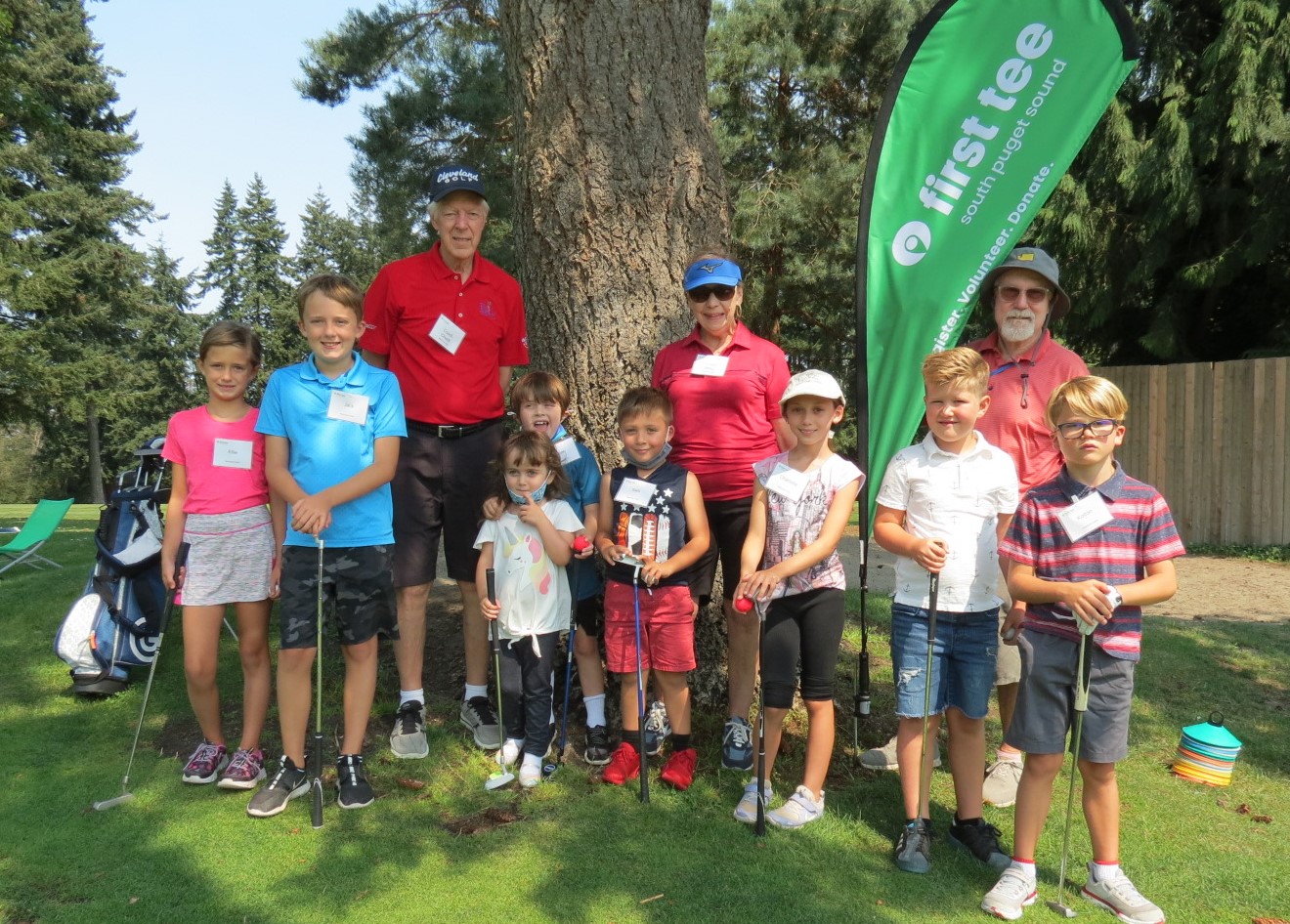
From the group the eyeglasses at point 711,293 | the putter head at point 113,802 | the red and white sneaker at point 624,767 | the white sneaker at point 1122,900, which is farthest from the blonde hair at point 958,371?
the putter head at point 113,802

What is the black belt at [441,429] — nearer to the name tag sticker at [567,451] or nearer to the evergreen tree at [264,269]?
the name tag sticker at [567,451]

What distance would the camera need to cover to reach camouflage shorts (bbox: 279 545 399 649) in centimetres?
353

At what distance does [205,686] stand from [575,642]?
1.49 metres

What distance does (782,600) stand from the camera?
3445 millimetres

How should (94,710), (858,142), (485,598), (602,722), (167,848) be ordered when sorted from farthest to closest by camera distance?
(858,142), (94,710), (602,722), (485,598), (167,848)

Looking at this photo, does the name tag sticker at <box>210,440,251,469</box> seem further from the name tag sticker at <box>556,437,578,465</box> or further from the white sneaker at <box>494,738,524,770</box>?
the white sneaker at <box>494,738,524,770</box>

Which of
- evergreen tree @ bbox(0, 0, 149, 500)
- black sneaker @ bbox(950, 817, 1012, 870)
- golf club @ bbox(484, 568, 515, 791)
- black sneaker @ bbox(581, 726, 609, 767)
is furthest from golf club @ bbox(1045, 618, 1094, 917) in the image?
evergreen tree @ bbox(0, 0, 149, 500)

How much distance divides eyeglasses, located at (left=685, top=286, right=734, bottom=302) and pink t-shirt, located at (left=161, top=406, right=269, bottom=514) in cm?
182

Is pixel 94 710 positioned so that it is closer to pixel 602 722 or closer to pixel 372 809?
pixel 372 809

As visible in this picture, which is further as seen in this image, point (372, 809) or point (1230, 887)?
point (372, 809)

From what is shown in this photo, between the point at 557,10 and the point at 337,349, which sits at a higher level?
the point at 557,10

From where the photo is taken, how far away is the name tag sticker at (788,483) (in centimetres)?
338

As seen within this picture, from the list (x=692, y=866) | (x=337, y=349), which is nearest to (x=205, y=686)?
A: (x=337, y=349)

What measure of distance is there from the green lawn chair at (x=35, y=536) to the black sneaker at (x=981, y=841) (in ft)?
25.5
